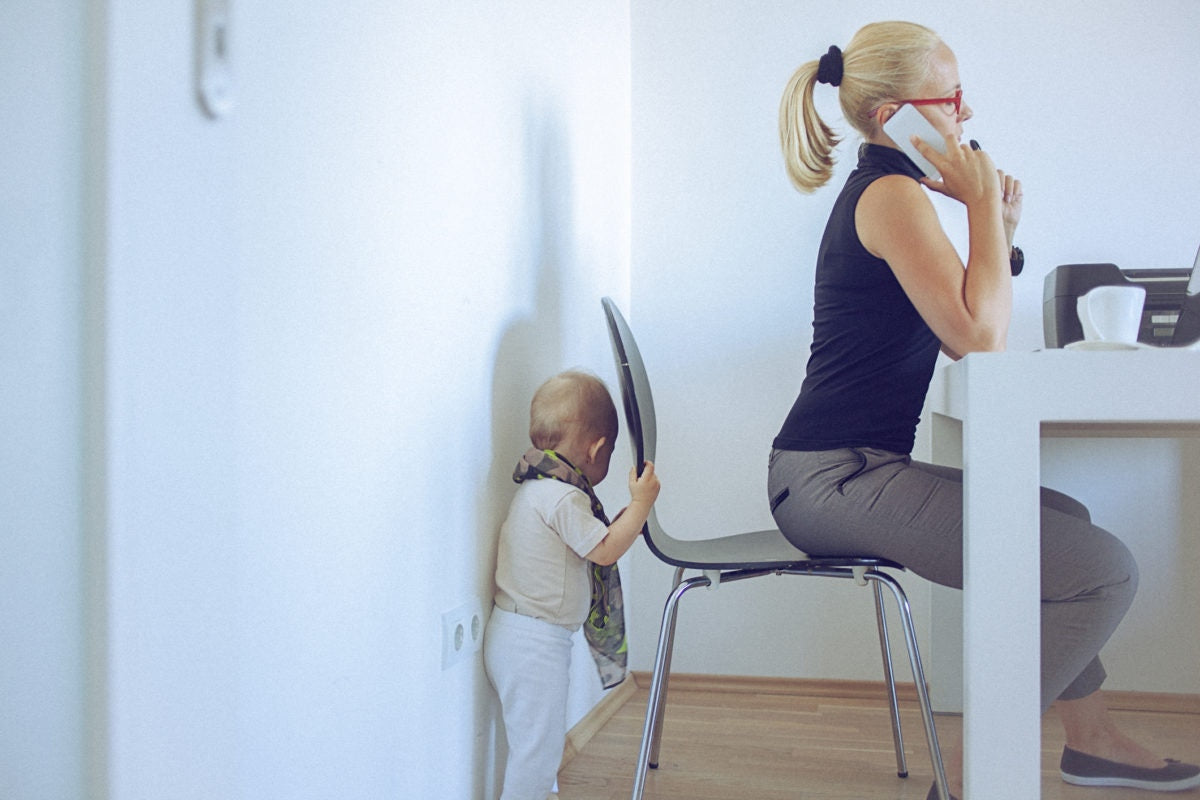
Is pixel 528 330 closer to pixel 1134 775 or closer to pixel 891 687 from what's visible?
pixel 891 687

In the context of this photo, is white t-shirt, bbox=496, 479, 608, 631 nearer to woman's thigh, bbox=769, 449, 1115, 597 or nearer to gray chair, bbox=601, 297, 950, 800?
gray chair, bbox=601, 297, 950, 800

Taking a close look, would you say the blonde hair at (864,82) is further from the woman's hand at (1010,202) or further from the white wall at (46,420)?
the white wall at (46,420)

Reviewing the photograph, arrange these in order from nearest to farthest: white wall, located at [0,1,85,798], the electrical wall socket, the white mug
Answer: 1. white wall, located at [0,1,85,798]
2. the white mug
3. the electrical wall socket

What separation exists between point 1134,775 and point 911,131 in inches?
41.1

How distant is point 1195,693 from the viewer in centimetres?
220

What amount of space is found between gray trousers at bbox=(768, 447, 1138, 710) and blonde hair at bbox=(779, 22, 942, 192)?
1.61 feet

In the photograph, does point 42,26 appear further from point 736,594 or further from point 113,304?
point 736,594

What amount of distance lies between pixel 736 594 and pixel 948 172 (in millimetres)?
1254

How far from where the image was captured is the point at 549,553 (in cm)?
144

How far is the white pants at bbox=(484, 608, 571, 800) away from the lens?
1386mm

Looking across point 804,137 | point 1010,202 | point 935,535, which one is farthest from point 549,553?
point 1010,202

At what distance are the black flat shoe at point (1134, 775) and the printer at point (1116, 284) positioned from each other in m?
0.77

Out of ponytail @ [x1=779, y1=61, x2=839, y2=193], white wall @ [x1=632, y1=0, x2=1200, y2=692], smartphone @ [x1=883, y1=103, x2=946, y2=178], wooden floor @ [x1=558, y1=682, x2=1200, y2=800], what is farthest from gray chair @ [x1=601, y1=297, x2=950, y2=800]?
white wall @ [x1=632, y1=0, x2=1200, y2=692]

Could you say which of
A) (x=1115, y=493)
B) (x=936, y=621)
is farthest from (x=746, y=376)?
(x=1115, y=493)
